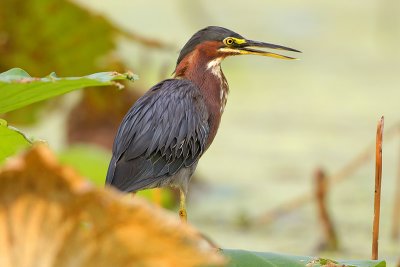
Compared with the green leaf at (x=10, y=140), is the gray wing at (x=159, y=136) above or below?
above

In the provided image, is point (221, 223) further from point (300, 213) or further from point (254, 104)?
point (254, 104)

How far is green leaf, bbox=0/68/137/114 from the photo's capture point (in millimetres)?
896

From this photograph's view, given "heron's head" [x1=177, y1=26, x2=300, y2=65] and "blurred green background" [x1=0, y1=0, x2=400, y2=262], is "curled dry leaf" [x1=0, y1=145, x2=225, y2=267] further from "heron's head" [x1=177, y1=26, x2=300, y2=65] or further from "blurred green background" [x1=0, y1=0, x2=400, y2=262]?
"blurred green background" [x1=0, y1=0, x2=400, y2=262]

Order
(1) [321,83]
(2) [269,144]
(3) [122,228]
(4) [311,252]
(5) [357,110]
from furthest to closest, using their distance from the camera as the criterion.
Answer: (1) [321,83]
(5) [357,110]
(2) [269,144]
(4) [311,252]
(3) [122,228]

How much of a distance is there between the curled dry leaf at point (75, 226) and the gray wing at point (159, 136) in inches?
45.3

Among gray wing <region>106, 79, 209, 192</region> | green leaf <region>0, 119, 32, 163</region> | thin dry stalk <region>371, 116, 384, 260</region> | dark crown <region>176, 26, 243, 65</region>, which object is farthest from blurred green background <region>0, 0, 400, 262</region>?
green leaf <region>0, 119, 32, 163</region>

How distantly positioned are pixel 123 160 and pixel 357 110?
3.12 metres

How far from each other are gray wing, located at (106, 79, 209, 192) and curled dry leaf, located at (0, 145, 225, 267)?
1152 millimetres

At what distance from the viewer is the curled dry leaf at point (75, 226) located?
536 mm

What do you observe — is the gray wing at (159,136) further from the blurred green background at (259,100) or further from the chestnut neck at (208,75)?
the blurred green background at (259,100)

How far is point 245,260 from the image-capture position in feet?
3.34

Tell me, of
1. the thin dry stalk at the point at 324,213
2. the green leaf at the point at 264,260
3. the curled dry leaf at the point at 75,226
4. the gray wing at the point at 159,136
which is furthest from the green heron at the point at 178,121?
the curled dry leaf at the point at 75,226

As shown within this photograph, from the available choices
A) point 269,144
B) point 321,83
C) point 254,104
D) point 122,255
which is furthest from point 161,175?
point 321,83

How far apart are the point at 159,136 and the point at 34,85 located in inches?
36.4
